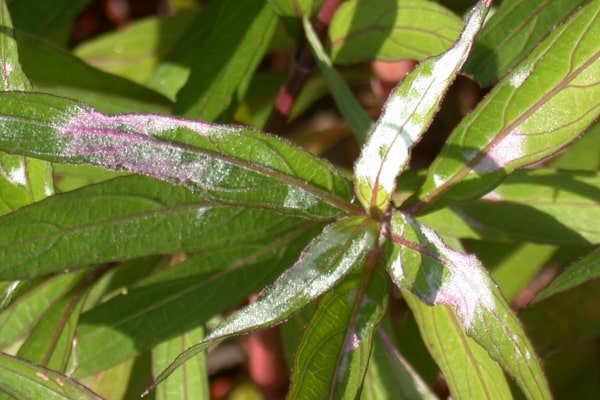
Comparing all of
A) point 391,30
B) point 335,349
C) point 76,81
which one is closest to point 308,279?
point 335,349

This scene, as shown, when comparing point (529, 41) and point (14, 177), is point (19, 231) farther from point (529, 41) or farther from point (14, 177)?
point (529, 41)

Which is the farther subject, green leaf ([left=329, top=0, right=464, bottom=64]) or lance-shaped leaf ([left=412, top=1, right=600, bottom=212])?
green leaf ([left=329, top=0, right=464, bottom=64])

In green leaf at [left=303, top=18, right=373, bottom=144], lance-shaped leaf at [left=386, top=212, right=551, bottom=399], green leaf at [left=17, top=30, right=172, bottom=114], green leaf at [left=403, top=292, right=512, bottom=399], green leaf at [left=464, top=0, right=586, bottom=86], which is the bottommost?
lance-shaped leaf at [left=386, top=212, right=551, bottom=399]

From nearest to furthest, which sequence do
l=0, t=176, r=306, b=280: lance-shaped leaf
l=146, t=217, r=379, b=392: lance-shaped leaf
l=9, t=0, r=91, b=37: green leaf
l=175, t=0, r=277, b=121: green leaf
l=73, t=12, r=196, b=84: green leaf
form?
l=146, t=217, r=379, b=392: lance-shaped leaf → l=0, t=176, r=306, b=280: lance-shaped leaf → l=175, t=0, r=277, b=121: green leaf → l=9, t=0, r=91, b=37: green leaf → l=73, t=12, r=196, b=84: green leaf

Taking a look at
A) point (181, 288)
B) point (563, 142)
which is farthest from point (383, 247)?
point (181, 288)

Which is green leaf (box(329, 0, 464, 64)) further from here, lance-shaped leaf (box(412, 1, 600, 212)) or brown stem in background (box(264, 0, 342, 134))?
lance-shaped leaf (box(412, 1, 600, 212))

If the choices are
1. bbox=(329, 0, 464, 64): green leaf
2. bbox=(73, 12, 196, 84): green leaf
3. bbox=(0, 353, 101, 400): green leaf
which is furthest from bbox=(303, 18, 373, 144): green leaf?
bbox=(73, 12, 196, 84): green leaf

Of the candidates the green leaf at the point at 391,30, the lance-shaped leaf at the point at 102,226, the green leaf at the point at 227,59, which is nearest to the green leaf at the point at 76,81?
the green leaf at the point at 227,59
